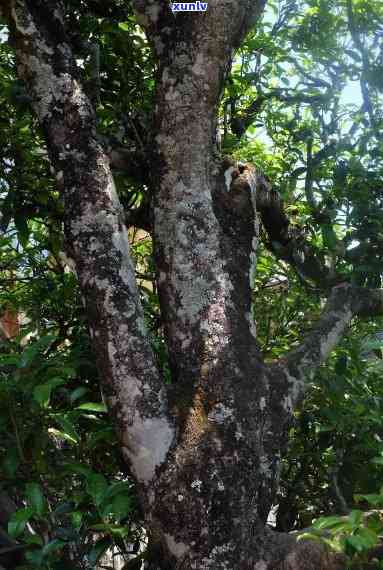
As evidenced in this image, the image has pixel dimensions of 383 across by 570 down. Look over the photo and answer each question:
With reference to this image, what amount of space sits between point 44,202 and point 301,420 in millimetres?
1544

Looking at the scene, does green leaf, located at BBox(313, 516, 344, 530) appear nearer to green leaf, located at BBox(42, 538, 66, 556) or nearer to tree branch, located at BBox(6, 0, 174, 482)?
tree branch, located at BBox(6, 0, 174, 482)

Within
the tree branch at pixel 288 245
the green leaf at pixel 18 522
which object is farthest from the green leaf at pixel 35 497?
the tree branch at pixel 288 245

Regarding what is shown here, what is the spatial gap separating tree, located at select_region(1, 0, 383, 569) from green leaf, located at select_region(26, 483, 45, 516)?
0.96 feet

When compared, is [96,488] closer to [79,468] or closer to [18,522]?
[79,468]

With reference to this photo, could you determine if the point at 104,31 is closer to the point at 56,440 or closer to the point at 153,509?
the point at 56,440

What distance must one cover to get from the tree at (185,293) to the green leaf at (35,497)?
29cm

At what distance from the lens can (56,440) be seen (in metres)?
2.37

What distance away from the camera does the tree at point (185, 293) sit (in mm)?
2068

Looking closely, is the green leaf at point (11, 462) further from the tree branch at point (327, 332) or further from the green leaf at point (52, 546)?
the tree branch at point (327, 332)

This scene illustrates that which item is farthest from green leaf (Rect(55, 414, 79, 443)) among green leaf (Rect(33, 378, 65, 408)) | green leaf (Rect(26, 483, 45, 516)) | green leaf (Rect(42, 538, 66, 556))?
green leaf (Rect(42, 538, 66, 556))

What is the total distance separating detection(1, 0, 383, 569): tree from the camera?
207cm

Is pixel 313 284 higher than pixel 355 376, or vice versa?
pixel 313 284

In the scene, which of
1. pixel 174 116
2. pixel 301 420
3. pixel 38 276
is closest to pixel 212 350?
pixel 174 116

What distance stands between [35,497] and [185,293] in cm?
78
